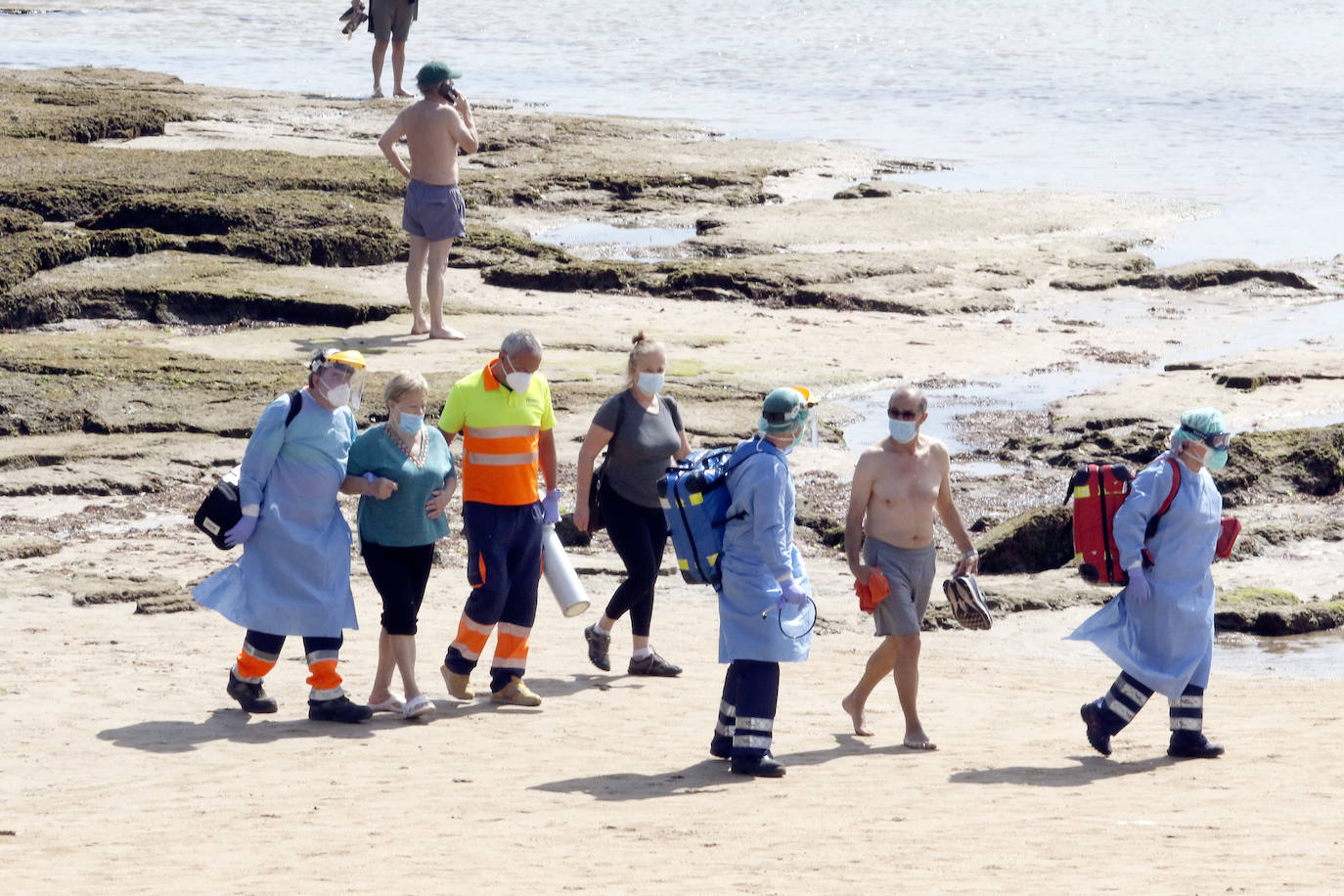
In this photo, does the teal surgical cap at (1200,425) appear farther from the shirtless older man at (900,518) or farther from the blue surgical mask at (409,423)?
the blue surgical mask at (409,423)

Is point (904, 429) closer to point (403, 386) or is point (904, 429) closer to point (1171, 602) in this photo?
point (1171, 602)

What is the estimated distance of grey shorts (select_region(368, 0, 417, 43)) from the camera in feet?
79.1

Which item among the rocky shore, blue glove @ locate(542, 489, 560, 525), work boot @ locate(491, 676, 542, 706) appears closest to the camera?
blue glove @ locate(542, 489, 560, 525)

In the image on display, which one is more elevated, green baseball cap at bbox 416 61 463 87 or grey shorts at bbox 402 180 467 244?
green baseball cap at bbox 416 61 463 87

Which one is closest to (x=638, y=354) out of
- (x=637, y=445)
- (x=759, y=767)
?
(x=637, y=445)

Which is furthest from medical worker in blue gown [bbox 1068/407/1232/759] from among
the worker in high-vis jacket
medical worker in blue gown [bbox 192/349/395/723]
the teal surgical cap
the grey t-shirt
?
medical worker in blue gown [bbox 192/349/395/723]

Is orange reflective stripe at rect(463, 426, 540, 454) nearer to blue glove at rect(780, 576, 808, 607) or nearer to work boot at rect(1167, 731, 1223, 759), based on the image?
blue glove at rect(780, 576, 808, 607)

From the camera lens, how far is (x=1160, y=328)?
1669 centimetres

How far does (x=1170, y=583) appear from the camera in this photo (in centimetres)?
720

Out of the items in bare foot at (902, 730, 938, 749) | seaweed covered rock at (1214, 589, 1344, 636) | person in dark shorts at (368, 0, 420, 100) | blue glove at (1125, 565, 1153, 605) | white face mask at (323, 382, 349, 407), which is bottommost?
bare foot at (902, 730, 938, 749)

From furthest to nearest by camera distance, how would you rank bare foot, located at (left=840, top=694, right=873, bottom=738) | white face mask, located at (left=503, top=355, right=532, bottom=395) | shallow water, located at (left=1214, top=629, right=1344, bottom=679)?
shallow water, located at (left=1214, top=629, right=1344, bottom=679), bare foot, located at (left=840, top=694, right=873, bottom=738), white face mask, located at (left=503, top=355, right=532, bottom=395)

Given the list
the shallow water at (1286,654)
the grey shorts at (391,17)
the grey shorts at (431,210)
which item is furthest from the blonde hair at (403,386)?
the grey shorts at (391,17)

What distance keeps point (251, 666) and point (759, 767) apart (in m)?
2.13

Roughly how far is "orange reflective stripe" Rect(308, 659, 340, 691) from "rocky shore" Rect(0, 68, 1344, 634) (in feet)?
6.99
